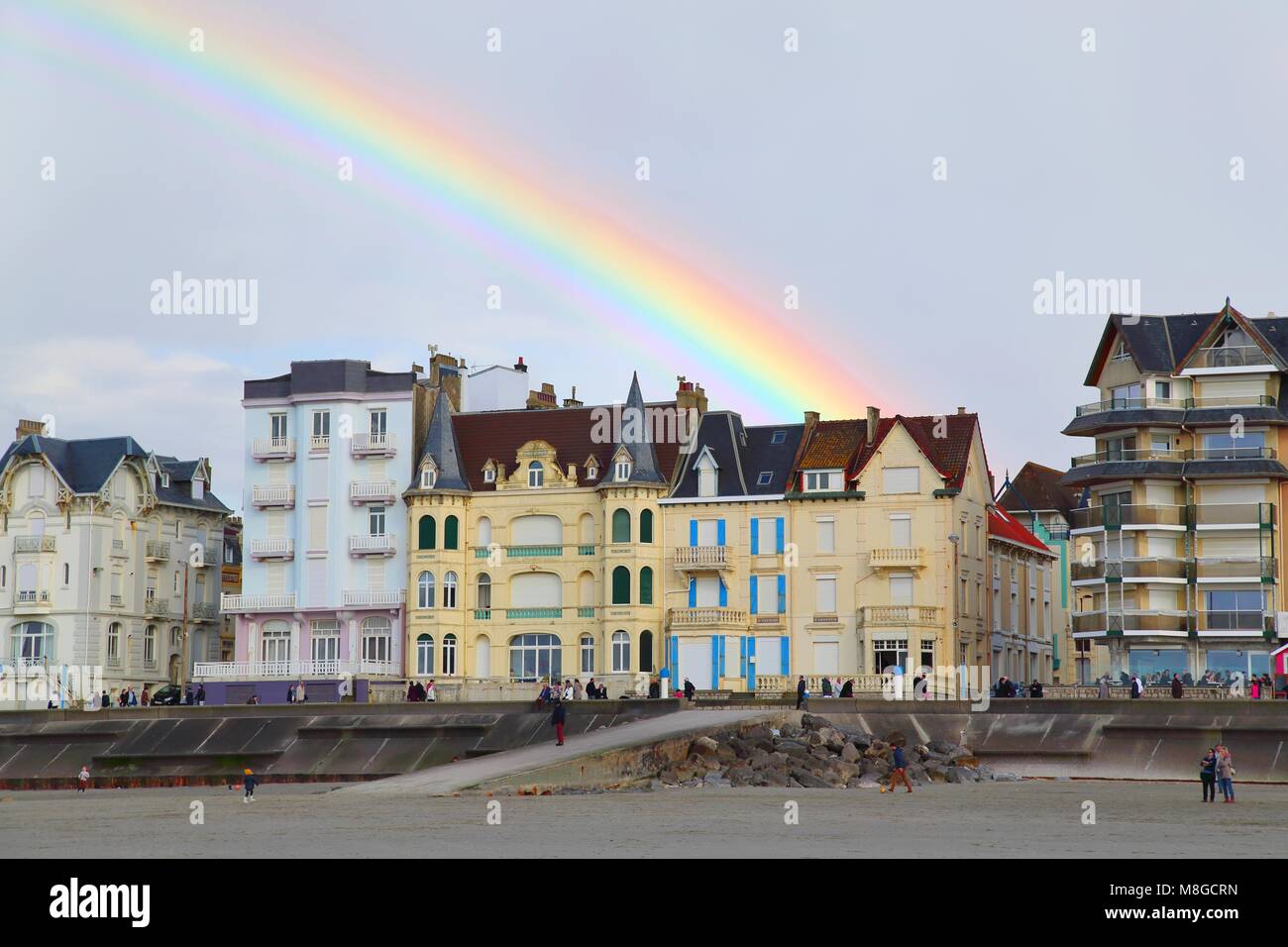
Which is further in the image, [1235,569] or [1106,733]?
[1235,569]

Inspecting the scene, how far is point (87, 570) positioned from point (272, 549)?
9658 mm

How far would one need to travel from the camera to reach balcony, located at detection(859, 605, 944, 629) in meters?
76.0

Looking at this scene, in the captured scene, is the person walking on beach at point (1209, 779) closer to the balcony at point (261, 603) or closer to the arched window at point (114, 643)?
the balcony at point (261, 603)

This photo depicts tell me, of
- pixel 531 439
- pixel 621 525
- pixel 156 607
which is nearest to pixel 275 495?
pixel 531 439

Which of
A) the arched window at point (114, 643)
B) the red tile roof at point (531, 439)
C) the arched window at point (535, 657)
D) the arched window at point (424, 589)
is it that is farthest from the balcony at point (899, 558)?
the arched window at point (114, 643)

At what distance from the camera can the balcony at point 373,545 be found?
276 feet

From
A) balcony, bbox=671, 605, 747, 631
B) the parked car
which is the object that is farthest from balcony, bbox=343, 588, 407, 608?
balcony, bbox=671, 605, 747, 631

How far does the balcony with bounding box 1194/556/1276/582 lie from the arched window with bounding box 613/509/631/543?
2208cm

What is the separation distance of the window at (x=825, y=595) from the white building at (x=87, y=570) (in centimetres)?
3191

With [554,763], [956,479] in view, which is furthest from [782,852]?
[956,479]

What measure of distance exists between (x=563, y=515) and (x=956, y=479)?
16322mm

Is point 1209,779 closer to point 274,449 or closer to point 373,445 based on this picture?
point 373,445

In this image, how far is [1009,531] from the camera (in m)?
85.4
